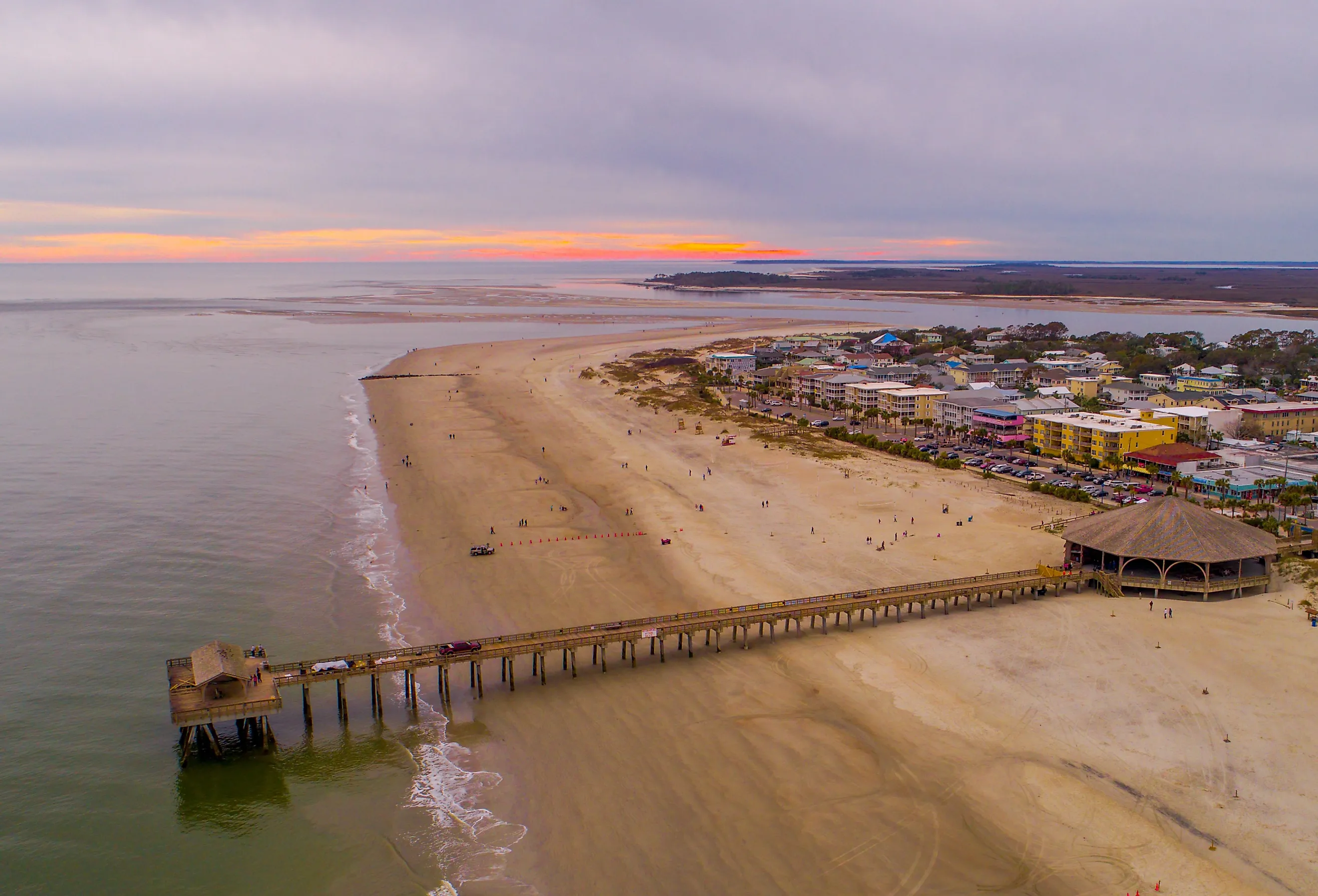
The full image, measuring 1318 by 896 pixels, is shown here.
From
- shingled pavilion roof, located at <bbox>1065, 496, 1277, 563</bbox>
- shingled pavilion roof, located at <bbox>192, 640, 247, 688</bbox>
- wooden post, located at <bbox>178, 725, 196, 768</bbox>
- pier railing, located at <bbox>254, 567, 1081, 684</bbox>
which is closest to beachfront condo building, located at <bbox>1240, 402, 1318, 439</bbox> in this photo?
shingled pavilion roof, located at <bbox>1065, 496, 1277, 563</bbox>

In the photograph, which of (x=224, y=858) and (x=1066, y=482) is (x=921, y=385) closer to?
(x=1066, y=482)

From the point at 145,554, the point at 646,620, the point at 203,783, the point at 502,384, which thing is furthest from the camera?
the point at 502,384

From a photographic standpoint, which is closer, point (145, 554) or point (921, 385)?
point (145, 554)

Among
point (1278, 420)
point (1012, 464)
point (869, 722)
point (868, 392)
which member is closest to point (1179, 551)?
point (869, 722)

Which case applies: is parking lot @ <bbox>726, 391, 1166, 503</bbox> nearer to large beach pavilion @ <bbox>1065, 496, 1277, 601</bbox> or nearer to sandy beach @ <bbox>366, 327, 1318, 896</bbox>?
sandy beach @ <bbox>366, 327, 1318, 896</bbox>

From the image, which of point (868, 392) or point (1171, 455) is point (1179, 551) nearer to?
point (1171, 455)

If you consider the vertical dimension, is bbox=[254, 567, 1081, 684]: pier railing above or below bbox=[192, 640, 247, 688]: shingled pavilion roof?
below

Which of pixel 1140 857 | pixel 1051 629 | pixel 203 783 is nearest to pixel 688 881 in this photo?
pixel 1140 857
